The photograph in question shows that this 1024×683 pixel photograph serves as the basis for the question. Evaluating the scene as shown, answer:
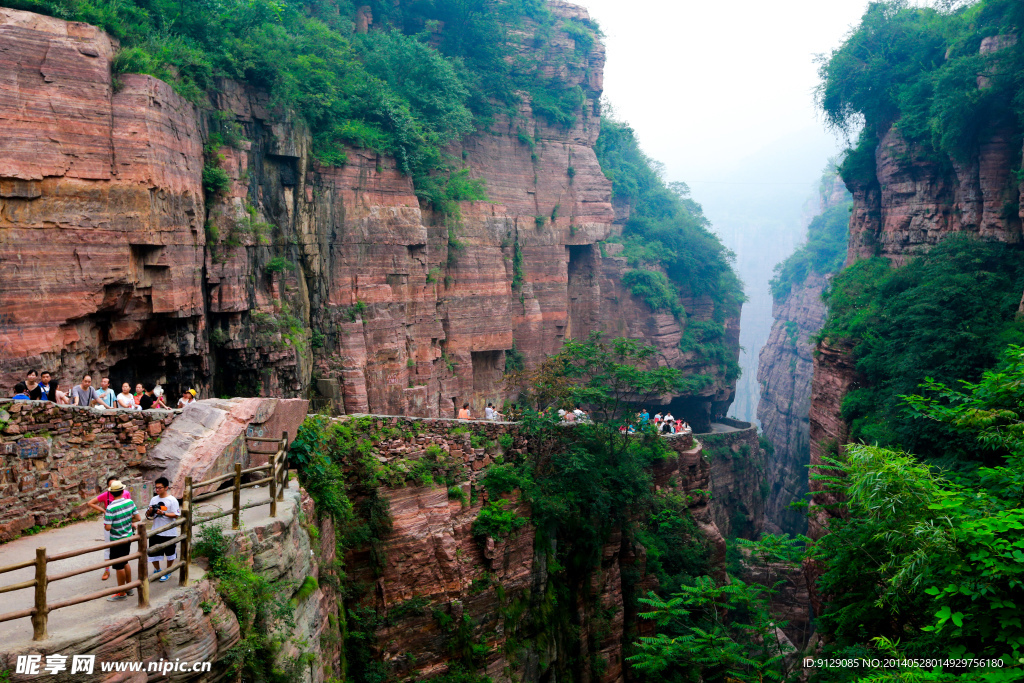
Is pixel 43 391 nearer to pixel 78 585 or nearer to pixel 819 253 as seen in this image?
pixel 78 585

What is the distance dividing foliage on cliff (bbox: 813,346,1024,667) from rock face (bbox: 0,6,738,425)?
14.5 metres

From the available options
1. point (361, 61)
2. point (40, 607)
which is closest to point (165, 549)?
point (40, 607)

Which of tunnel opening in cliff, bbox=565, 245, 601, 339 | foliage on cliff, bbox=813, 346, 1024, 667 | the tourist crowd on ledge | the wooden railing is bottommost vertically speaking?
foliage on cliff, bbox=813, 346, 1024, 667

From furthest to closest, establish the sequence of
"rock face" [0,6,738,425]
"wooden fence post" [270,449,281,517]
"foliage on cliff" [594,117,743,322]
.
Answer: "foliage on cliff" [594,117,743,322], "rock face" [0,6,738,425], "wooden fence post" [270,449,281,517]

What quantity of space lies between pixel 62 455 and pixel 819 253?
62.0 meters

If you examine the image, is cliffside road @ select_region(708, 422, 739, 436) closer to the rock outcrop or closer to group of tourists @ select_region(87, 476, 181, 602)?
the rock outcrop

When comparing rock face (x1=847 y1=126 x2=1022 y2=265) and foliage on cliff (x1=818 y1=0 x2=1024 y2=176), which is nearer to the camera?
foliage on cliff (x1=818 y1=0 x2=1024 y2=176)

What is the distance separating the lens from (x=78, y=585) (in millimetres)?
7484

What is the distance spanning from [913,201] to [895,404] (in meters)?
11.5

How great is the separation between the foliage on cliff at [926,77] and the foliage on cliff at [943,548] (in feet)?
38.7

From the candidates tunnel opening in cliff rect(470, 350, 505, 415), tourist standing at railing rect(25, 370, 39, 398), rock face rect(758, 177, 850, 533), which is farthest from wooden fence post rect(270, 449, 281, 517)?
rock face rect(758, 177, 850, 533)

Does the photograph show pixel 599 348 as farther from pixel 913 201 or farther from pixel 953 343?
pixel 913 201

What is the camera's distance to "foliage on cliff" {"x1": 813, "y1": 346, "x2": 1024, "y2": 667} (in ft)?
28.4

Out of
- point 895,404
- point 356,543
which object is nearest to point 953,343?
point 895,404
